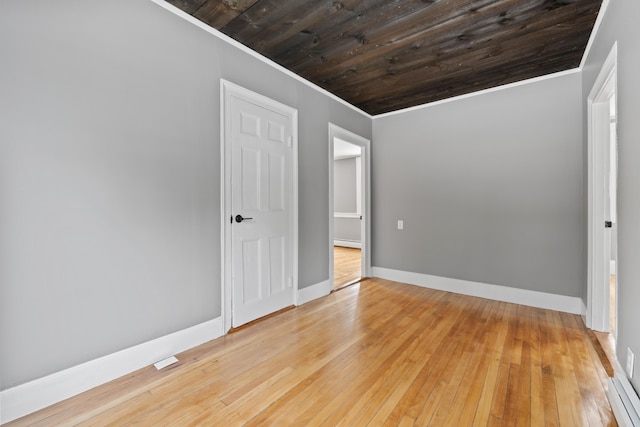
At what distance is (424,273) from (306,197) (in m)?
1.97

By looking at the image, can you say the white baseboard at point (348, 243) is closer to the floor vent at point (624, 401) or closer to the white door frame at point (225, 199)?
the white door frame at point (225, 199)

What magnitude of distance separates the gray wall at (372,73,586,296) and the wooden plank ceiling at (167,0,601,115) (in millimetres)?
418

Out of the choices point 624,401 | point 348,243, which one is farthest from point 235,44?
point 348,243

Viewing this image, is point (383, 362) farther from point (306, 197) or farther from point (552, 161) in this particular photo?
point (552, 161)

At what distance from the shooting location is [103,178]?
175cm

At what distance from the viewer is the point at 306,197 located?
322 cm

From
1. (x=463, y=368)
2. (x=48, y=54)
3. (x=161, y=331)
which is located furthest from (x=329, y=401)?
(x=48, y=54)

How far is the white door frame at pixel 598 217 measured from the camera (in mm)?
2408

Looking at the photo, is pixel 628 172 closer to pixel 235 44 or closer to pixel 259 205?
pixel 259 205

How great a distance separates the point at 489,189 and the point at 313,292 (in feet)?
7.93

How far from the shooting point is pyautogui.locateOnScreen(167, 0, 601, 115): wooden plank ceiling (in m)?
2.04

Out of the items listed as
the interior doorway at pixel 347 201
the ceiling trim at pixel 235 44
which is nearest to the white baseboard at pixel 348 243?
the interior doorway at pixel 347 201

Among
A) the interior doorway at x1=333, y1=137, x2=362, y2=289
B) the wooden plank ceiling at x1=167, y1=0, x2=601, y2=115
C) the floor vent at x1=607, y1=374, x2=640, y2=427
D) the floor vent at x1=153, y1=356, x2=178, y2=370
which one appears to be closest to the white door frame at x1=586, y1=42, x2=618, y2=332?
the wooden plank ceiling at x1=167, y1=0, x2=601, y2=115

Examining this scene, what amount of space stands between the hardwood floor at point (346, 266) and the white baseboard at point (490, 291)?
47 centimetres
